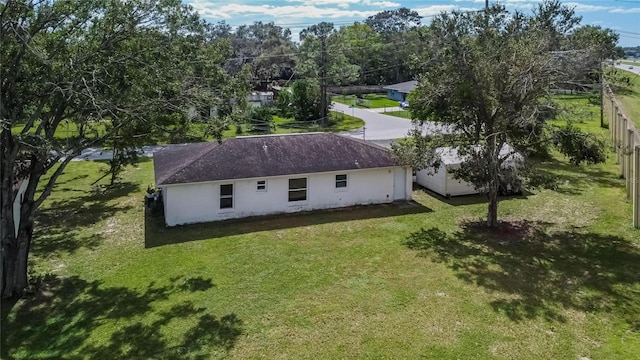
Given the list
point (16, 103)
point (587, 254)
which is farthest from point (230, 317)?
point (587, 254)

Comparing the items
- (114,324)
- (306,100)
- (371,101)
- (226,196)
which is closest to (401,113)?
(306,100)

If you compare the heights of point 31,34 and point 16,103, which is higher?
point 31,34

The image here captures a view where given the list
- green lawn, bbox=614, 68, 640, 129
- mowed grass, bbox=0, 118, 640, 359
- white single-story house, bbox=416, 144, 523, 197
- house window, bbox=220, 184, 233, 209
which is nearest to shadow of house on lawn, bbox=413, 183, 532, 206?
white single-story house, bbox=416, 144, 523, 197

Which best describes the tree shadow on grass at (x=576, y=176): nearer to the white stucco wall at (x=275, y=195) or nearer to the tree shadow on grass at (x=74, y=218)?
the white stucco wall at (x=275, y=195)

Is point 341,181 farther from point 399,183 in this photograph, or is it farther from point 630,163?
point 630,163

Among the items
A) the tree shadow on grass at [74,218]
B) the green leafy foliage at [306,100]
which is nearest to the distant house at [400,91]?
the green leafy foliage at [306,100]

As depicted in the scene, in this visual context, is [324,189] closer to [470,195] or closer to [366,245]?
[366,245]
